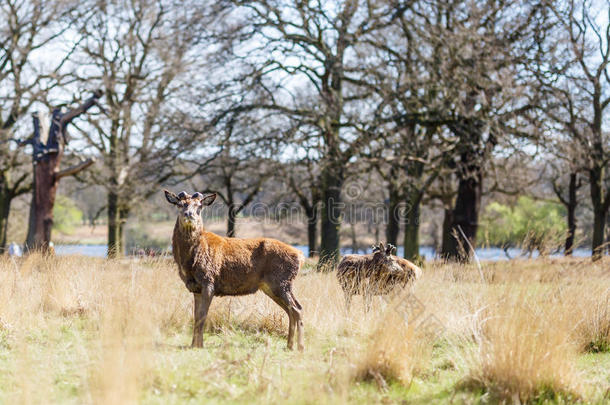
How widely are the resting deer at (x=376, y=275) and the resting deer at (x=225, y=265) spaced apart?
156cm

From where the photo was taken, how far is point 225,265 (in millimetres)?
6785

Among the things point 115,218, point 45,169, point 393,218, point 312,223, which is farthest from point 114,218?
point 393,218

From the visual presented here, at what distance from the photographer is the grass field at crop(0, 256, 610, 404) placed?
4969mm

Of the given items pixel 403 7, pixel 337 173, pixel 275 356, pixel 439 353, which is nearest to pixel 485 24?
pixel 403 7

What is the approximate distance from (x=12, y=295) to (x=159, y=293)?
7.40ft

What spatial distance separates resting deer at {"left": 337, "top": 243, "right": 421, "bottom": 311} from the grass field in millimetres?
229

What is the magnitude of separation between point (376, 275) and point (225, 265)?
259 centimetres

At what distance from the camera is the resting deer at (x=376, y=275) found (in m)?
8.23

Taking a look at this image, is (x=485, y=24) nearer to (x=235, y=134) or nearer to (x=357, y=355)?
(x=235, y=134)

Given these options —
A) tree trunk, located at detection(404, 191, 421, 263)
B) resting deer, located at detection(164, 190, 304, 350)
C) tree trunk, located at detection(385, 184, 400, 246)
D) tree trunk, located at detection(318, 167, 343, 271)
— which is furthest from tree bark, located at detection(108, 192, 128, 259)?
resting deer, located at detection(164, 190, 304, 350)

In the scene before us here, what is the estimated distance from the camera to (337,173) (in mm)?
16750

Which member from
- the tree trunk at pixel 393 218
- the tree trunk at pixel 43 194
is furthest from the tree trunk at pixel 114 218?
the tree trunk at pixel 393 218

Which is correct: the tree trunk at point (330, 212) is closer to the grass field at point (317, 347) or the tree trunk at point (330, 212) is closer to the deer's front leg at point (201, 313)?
the grass field at point (317, 347)

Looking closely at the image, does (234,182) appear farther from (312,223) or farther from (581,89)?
(581,89)
